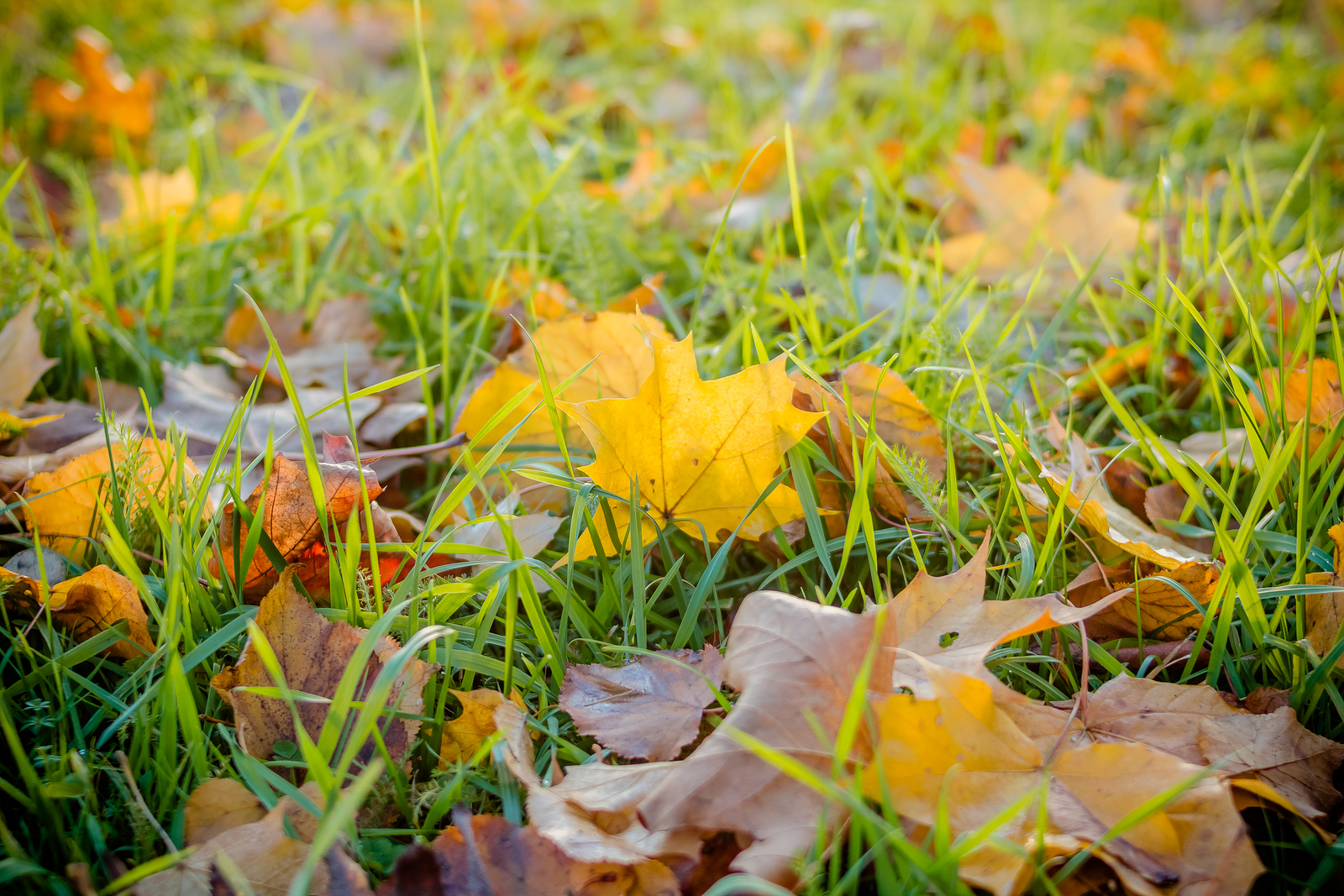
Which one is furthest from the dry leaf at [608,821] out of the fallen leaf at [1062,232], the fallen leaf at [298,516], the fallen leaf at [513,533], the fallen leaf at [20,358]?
the fallen leaf at [1062,232]

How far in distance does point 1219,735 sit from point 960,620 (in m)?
0.25

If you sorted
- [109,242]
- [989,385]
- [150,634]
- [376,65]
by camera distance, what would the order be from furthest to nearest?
[376,65], [109,242], [989,385], [150,634]

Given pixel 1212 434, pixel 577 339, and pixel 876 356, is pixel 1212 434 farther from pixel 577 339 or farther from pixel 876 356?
pixel 577 339

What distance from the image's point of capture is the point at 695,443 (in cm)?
90

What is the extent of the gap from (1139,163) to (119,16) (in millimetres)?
3442

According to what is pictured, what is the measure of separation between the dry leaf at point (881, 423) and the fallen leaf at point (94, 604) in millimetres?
777

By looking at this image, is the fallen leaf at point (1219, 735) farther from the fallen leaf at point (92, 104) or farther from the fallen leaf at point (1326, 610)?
the fallen leaf at point (92, 104)

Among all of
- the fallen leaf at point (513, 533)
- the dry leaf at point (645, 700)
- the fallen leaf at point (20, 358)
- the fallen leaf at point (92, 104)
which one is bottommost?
the dry leaf at point (645, 700)

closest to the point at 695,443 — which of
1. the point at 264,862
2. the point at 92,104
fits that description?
the point at 264,862

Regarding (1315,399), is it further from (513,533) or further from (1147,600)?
(513,533)

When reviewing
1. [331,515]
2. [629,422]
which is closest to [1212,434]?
[629,422]

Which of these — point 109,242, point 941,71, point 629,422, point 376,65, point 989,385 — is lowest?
point 989,385

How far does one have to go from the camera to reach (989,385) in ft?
4.07

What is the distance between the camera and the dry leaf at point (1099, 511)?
2.82ft
